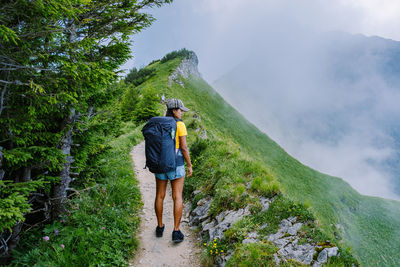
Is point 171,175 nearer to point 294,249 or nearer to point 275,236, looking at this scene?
point 275,236

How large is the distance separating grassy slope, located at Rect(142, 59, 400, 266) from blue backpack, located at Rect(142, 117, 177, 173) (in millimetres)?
25869

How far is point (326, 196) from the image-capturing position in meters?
39.0

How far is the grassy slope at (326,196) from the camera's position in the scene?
102ft

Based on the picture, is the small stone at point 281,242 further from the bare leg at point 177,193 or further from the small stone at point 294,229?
the bare leg at point 177,193

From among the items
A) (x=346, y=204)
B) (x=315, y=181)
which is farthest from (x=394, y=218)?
(x=315, y=181)

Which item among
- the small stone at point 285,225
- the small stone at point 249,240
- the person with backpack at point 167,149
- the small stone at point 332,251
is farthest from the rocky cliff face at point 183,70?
the small stone at point 332,251

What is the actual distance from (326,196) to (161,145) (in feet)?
143

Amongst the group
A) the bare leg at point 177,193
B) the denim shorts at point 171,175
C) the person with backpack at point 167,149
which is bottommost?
the bare leg at point 177,193

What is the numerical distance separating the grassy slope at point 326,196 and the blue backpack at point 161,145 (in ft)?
84.9

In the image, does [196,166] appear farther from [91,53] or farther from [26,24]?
[26,24]

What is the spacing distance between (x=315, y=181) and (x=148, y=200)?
44.1 metres

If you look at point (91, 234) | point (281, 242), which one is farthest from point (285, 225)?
point (91, 234)

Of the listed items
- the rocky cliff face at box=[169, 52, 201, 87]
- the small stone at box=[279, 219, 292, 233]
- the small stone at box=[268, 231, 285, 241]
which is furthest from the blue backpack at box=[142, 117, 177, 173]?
the rocky cliff face at box=[169, 52, 201, 87]

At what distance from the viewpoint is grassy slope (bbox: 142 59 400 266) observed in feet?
102
